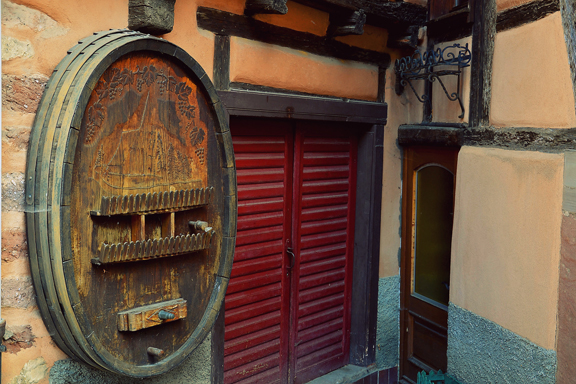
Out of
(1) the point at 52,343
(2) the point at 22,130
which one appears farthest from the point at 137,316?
(2) the point at 22,130

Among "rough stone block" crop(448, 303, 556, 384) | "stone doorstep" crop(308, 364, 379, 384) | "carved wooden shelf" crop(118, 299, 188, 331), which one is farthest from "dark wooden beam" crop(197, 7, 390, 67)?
"stone doorstep" crop(308, 364, 379, 384)

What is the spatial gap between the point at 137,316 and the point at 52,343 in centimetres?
41

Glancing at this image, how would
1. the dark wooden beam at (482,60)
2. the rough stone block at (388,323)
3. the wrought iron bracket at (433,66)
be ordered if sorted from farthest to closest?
the rough stone block at (388,323) < the wrought iron bracket at (433,66) < the dark wooden beam at (482,60)

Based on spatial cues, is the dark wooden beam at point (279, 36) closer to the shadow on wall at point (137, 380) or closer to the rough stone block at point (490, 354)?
the shadow on wall at point (137, 380)

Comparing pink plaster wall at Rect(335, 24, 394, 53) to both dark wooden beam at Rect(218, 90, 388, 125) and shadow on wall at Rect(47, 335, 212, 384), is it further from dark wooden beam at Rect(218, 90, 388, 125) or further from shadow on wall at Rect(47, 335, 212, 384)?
shadow on wall at Rect(47, 335, 212, 384)

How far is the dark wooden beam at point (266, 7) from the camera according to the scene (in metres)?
2.82

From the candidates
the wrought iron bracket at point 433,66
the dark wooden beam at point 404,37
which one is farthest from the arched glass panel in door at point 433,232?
the dark wooden beam at point 404,37

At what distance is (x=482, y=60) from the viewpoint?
3371mm

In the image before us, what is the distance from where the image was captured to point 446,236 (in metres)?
3.89

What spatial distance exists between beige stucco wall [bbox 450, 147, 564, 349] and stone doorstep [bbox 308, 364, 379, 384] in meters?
0.99

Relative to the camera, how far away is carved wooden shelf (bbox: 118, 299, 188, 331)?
214 cm

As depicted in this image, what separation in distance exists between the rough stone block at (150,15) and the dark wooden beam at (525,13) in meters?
2.00

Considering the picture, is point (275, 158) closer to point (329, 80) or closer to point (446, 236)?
point (329, 80)

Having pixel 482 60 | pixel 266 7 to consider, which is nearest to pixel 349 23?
pixel 266 7
